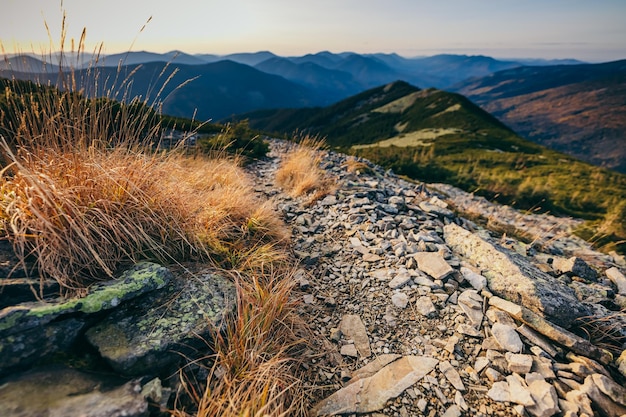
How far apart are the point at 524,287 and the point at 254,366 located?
9.95 feet

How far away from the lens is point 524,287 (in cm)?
329

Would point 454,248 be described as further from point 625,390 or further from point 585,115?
point 585,115

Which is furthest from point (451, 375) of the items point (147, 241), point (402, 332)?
point (147, 241)

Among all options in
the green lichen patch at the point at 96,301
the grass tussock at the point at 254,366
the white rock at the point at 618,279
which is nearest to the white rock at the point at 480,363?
the grass tussock at the point at 254,366

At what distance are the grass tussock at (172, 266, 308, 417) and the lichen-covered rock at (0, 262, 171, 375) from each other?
867 mm

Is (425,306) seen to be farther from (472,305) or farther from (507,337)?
(507,337)

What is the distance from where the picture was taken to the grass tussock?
2014 mm

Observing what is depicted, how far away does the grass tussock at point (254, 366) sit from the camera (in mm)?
2014

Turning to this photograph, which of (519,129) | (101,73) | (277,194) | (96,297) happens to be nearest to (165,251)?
(96,297)

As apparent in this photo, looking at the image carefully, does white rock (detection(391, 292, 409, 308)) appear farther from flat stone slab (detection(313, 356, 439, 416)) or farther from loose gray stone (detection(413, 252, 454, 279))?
flat stone slab (detection(313, 356, 439, 416))

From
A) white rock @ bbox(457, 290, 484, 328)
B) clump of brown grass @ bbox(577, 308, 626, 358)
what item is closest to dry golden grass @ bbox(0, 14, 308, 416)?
white rock @ bbox(457, 290, 484, 328)

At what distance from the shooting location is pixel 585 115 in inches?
7210

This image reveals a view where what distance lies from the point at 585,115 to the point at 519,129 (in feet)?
114

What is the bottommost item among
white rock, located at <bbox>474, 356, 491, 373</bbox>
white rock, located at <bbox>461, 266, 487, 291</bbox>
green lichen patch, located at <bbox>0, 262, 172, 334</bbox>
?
white rock, located at <bbox>474, 356, 491, 373</bbox>
